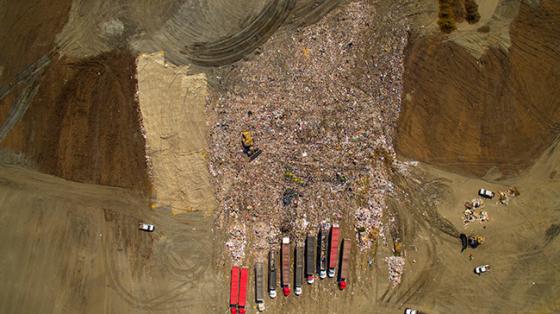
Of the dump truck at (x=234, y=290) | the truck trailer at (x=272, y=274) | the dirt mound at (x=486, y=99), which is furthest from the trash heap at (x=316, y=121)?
the dump truck at (x=234, y=290)

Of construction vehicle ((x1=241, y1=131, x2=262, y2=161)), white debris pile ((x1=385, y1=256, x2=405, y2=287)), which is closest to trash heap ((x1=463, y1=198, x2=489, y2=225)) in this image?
white debris pile ((x1=385, y1=256, x2=405, y2=287))

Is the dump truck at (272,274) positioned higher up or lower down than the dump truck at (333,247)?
lower down

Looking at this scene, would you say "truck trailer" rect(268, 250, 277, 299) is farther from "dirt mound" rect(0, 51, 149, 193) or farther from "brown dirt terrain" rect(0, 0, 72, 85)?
"brown dirt terrain" rect(0, 0, 72, 85)

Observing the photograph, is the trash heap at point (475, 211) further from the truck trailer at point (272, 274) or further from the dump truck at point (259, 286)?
the dump truck at point (259, 286)

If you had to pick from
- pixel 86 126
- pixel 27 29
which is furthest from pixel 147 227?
pixel 27 29

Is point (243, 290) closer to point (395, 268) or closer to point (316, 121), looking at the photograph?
point (395, 268)

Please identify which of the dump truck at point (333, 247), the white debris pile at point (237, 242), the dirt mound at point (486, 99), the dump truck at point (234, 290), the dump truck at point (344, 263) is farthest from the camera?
the white debris pile at point (237, 242)
